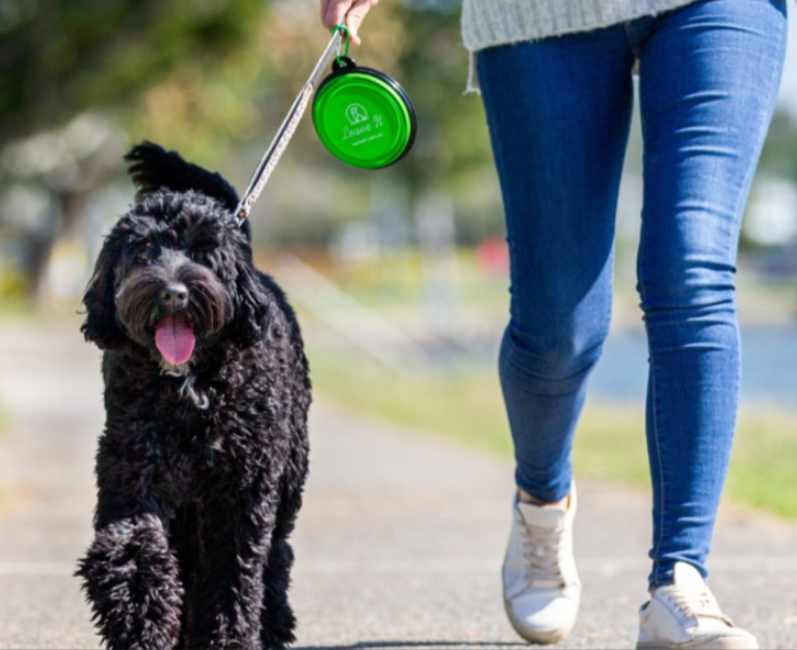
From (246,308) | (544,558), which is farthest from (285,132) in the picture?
(544,558)

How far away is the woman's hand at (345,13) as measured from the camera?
377cm

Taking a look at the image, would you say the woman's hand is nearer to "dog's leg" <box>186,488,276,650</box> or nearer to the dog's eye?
the dog's eye

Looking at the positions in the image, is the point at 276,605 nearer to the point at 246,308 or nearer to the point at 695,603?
the point at 246,308

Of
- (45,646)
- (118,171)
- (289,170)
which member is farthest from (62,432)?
(289,170)

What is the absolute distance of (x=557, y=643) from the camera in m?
4.15

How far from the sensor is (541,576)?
13.5 feet

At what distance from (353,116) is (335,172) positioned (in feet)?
126

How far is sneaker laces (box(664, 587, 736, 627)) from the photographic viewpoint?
10.7ft

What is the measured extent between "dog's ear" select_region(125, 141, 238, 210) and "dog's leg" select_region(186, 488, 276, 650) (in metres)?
0.81

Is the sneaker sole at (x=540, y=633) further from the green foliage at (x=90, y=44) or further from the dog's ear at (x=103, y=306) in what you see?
the green foliage at (x=90, y=44)

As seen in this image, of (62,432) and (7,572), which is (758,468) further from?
(62,432)

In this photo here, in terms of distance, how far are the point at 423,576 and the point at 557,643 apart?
1.28 m

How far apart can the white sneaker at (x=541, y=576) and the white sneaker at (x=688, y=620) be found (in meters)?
0.66

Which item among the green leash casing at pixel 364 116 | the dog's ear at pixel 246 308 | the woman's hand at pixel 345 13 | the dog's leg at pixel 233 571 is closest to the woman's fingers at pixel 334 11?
the woman's hand at pixel 345 13
